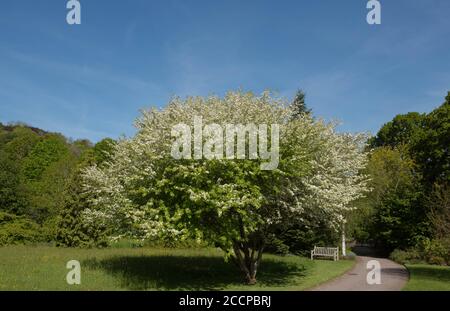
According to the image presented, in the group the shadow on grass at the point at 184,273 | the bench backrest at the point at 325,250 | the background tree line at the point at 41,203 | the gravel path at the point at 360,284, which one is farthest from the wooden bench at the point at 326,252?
the background tree line at the point at 41,203

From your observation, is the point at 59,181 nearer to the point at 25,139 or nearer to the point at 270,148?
the point at 25,139

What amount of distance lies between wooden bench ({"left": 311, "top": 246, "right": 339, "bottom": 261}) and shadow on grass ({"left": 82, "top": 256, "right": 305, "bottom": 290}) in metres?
6.78

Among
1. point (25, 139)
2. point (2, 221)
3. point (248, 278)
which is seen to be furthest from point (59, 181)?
point (248, 278)

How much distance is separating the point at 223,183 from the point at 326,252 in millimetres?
18324

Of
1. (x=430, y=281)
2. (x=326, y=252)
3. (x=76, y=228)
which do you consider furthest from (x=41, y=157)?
(x=430, y=281)

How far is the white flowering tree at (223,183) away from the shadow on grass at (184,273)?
1.61m

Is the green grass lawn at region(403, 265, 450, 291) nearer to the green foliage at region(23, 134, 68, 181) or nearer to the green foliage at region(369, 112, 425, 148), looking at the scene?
the green foliage at region(369, 112, 425, 148)

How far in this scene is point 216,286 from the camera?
1580cm

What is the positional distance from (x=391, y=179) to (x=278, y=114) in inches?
1338

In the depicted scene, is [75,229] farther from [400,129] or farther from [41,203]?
[400,129]

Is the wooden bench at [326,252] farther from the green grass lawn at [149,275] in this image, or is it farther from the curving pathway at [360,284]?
the curving pathway at [360,284]

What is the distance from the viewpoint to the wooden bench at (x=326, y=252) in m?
29.9

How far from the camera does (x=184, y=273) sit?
19047 mm

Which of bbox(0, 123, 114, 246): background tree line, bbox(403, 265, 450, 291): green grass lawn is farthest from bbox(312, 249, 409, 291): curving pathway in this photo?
bbox(0, 123, 114, 246): background tree line
